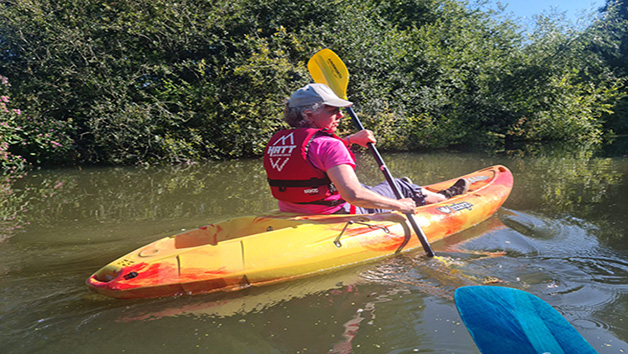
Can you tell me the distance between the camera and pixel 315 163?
9.11 ft

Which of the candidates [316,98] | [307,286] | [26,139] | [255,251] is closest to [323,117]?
[316,98]

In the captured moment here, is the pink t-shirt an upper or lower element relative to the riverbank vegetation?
lower

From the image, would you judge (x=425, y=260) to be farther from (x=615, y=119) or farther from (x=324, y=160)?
(x=615, y=119)

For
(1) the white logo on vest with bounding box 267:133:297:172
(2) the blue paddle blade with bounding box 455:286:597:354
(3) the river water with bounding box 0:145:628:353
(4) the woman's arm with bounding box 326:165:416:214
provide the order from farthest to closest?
(1) the white logo on vest with bounding box 267:133:297:172 → (4) the woman's arm with bounding box 326:165:416:214 → (3) the river water with bounding box 0:145:628:353 → (2) the blue paddle blade with bounding box 455:286:597:354

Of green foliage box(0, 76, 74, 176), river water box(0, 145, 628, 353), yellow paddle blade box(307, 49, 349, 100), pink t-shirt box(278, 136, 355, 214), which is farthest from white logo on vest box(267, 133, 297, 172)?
green foliage box(0, 76, 74, 176)

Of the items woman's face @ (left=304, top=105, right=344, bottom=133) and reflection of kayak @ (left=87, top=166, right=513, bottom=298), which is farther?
woman's face @ (left=304, top=105, right=344, bottom=133)

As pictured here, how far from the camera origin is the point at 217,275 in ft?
8.05

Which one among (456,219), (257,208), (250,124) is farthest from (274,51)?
(456,219)

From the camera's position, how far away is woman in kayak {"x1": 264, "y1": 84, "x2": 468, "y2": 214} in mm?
2701

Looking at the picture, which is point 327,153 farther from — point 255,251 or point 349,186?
point 255,251

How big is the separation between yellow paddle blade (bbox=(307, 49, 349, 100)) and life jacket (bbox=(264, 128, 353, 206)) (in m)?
1.68

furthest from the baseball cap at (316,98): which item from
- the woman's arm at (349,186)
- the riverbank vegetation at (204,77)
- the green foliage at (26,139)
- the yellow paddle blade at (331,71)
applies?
the green foliage at (26,139)

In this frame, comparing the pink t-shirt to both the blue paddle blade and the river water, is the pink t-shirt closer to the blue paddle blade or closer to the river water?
the river water

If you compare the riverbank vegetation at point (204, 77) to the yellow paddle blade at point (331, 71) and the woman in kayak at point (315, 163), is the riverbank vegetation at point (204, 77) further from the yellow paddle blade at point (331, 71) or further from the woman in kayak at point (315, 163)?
the woman in kayak at point (315, 163)
